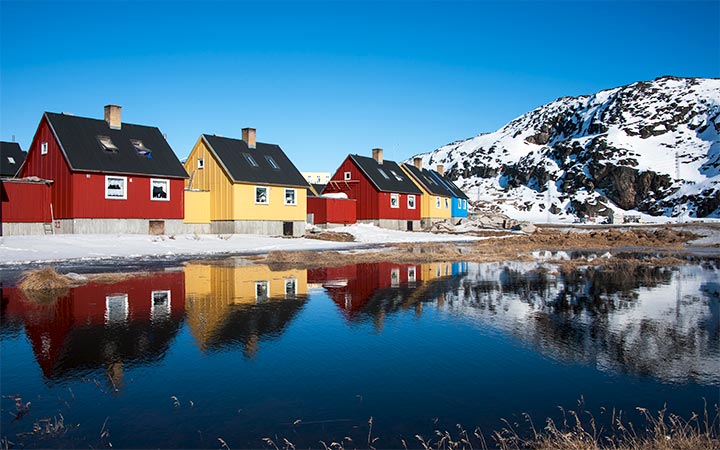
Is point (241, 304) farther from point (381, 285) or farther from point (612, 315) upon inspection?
point (612, 315)

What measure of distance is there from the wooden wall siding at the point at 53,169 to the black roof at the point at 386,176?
29.9 m

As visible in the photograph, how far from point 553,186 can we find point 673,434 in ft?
413

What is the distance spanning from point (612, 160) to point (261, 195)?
99.0 metres

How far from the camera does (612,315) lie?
11.4 meters

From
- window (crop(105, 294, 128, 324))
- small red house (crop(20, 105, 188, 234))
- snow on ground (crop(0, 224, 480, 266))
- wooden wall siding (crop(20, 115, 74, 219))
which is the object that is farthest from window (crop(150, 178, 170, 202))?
window (crop(105, 294, 128, 324))

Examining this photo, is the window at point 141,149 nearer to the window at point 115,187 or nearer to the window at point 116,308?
the window at point 115,187

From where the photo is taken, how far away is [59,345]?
336 inches

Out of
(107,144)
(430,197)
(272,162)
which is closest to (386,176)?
(430,197)

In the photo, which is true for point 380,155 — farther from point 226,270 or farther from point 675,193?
point 675,193

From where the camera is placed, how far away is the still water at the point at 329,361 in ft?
18.3

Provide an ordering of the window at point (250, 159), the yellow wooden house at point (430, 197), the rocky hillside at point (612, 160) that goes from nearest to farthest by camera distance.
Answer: the window at point (250, 159), the yellow wooden house at point (430, 197), the rocky hillside at point (612, 160)

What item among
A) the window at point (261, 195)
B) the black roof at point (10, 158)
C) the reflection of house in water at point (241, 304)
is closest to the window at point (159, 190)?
the window at point (261, 195)

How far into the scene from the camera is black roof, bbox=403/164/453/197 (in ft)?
214

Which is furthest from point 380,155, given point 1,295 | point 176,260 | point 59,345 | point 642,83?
point 642,83
